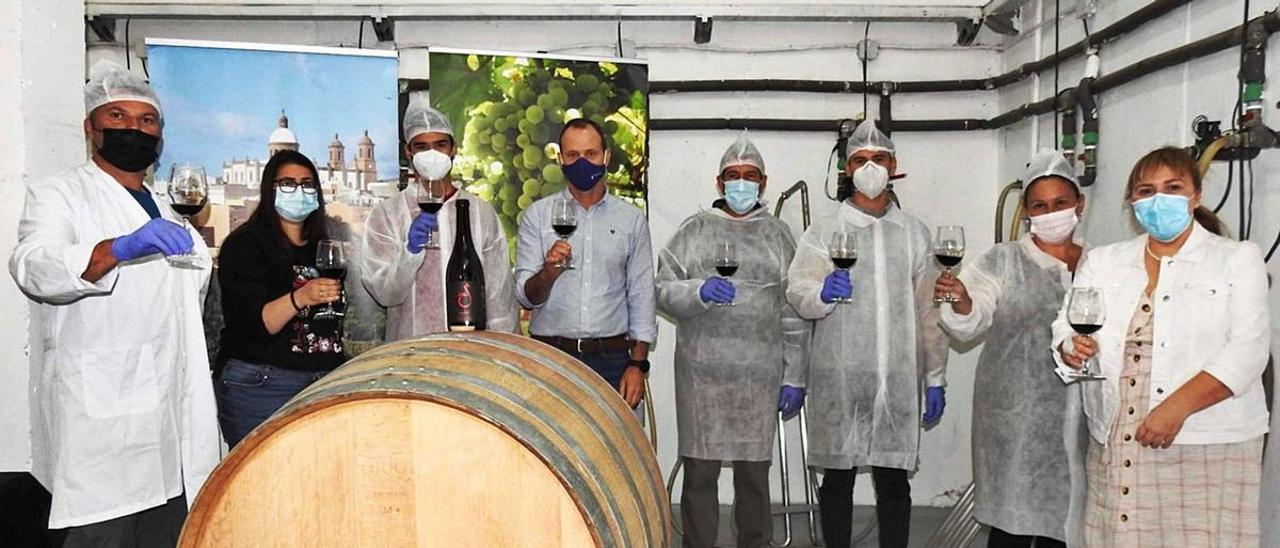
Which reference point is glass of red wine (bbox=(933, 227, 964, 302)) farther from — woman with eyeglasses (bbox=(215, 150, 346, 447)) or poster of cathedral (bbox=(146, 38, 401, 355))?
poster of cathedral (bbox=(146, 38, 401, 355))

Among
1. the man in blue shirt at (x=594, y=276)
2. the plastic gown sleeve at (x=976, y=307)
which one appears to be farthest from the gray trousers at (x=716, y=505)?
the plastic gown sleeve at (x=976, y=307)

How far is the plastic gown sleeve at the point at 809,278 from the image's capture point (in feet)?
11.0

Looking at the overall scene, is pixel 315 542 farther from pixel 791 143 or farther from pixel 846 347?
pixel 791 143

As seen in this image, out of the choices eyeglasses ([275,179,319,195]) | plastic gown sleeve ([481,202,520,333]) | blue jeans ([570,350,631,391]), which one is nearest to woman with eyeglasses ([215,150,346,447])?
eyeglasses ([275,179,319,195])

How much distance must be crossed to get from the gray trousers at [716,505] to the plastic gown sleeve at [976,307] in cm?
97

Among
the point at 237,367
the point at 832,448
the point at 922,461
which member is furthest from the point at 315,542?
the point at 922,461

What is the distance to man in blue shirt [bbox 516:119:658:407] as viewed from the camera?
3.40m

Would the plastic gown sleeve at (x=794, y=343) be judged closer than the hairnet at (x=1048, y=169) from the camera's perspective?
No

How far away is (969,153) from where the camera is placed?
16.0 feet

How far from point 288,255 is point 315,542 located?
1591 millimetres

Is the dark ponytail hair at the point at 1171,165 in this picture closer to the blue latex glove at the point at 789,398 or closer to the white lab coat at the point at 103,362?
the blue latex glove at the point at 789,398

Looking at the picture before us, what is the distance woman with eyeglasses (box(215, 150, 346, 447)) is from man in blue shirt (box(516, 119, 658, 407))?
83 centimetres

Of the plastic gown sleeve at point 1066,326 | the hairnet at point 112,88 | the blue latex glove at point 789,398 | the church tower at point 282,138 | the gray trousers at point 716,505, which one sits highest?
the church tower at point 282,138

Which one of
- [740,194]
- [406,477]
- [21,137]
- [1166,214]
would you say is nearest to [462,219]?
[406,477]
